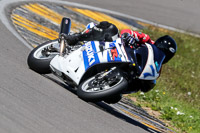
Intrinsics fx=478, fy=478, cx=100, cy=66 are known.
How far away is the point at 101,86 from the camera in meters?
6.60

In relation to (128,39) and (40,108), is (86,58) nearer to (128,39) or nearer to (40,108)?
(128,39)

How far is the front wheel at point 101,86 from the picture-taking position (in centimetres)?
633

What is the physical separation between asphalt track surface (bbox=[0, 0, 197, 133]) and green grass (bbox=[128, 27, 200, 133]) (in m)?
2.11

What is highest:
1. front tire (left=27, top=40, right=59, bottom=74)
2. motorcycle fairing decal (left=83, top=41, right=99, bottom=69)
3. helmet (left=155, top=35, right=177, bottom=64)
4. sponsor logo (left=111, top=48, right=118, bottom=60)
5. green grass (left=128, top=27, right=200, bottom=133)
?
helmet (left=155, top=35, right=177, bottom=64)

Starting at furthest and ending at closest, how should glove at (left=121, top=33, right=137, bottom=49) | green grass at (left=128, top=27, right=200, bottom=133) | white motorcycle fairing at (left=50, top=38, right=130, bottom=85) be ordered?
green grass at (left=128, top=27, right=200, bottom=133)
glove at (left=121, top=33, right=137, bottom=49)
white motorcycle fairing at (left=50, top=38, right=130, bottom=85)

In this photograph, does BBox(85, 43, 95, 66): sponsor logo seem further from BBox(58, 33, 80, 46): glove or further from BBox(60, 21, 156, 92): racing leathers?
BBox(58, 33, 80, 46): glove

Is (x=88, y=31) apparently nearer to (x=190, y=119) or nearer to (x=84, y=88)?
(x=84, y=88)

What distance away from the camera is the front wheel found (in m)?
6.33

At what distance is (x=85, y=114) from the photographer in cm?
579

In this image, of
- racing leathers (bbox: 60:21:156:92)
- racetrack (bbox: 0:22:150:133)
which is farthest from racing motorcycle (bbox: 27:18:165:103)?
racetrack (bbox: 0:22:150:133)

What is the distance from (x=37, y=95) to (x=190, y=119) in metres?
4.04

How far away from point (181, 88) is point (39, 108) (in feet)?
21.9

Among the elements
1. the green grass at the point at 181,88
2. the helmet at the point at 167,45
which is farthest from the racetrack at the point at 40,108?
the green grass at the point at 181,88

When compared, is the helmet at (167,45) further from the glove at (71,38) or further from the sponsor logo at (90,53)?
A: the glove at (71,38)
